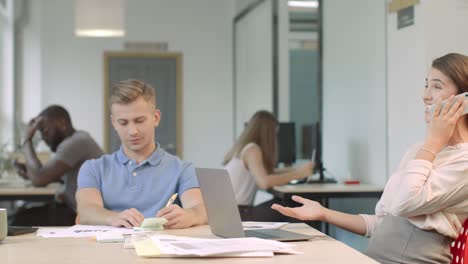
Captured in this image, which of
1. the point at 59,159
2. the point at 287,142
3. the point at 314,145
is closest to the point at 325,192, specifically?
the point at 314,145

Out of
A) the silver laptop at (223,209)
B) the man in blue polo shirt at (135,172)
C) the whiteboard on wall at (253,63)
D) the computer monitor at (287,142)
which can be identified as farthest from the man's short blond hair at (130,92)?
the whiteboard on wall at (253,63)

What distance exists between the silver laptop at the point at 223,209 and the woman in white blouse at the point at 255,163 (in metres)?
2.87

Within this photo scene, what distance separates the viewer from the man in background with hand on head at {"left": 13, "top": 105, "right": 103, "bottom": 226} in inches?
198

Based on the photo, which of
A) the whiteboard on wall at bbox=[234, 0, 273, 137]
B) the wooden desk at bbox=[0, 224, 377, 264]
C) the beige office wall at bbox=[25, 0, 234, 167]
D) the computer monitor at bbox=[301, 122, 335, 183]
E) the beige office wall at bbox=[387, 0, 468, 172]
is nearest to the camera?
the wooden desk at bbox=[0, 224, 377, 264]

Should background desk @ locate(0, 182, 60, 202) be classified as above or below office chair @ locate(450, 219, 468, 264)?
below

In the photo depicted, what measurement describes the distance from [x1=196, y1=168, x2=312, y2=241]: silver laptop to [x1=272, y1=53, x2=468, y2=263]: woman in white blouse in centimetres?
17

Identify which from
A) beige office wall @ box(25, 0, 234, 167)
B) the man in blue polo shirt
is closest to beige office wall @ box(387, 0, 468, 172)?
the man in blue polo shirt

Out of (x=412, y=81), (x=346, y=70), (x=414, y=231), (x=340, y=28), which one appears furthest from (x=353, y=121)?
(x=414, y=231)

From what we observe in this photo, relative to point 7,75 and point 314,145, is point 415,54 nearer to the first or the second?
point 314,145

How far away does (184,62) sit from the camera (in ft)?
33.7

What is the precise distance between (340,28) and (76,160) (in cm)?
247

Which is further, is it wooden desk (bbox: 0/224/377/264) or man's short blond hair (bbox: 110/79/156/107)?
man's short blond hair (bbox: 110/79/156/107)

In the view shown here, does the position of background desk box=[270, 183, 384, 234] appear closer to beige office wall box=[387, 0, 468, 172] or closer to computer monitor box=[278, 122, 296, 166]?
beige office wall box=[387, 0, 468, 172]

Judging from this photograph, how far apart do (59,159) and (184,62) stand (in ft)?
17.7
